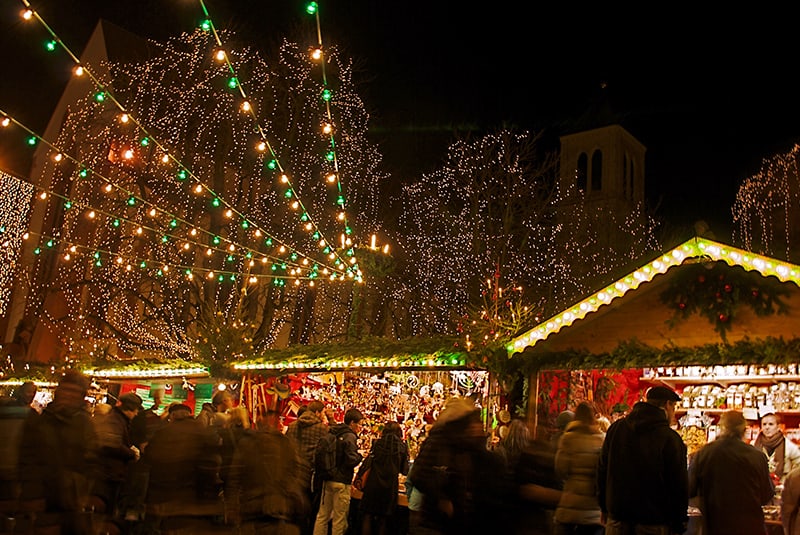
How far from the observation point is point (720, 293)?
8898 mm

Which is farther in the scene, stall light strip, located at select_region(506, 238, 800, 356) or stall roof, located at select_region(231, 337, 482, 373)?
stall roof, located at select_region(231, 337, 482, 373)

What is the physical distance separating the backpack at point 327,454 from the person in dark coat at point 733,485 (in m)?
4.17

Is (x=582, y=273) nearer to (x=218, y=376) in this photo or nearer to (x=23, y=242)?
(x=218, y=376)

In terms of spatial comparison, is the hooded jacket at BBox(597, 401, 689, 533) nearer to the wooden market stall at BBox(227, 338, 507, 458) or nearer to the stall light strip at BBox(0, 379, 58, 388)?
the wooden market stall at BBox(227, 338, 507, 458)

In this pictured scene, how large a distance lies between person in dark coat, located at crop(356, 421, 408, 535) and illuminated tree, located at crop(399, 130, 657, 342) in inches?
579

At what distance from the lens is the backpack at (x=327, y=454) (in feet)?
29.9

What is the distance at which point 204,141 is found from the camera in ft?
67.8

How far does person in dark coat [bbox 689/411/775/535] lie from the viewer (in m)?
6.14

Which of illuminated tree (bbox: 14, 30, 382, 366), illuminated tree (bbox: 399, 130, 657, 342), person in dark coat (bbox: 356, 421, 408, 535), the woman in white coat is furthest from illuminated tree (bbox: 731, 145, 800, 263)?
the woman in white coat

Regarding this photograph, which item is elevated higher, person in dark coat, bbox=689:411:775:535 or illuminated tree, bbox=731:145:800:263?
illuminated tree, bbox=731:145:800:263

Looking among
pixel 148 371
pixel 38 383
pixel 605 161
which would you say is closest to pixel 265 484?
pixel 148 371

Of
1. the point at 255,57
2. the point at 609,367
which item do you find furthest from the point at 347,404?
the point at 255,57

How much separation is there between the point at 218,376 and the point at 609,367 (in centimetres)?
734

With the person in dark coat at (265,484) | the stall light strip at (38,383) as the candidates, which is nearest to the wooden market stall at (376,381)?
the person in dark coat at (265,484)
